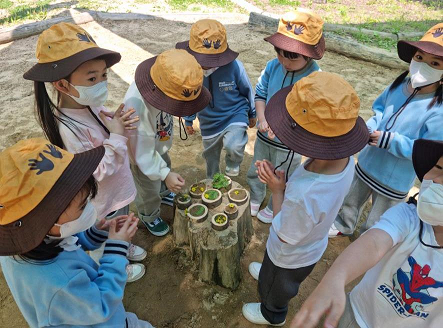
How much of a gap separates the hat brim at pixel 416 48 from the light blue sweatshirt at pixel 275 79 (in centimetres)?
66

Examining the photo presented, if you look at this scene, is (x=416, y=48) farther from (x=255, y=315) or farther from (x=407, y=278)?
(x=255, y=315)

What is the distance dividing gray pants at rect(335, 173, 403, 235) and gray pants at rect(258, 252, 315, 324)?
3.47 feet

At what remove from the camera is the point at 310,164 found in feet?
5.86

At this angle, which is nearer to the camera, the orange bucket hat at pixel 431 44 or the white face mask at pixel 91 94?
the white face mask at pixel 91 94

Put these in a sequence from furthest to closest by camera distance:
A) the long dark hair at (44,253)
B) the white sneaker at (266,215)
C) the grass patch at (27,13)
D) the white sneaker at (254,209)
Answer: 1. the grass patch at (27,13)
2. the white sneaker at (254,209)
3. the white sneaker at (266,215)
4. the long dark hair at (44,253)

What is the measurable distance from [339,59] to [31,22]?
741 cm

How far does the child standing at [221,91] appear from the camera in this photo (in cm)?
276

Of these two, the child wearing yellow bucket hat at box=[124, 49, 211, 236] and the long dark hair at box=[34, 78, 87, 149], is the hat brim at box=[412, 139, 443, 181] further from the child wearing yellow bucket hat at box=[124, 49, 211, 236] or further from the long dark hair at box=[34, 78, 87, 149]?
the long dark hair at box=[34, 78, 87, 149]

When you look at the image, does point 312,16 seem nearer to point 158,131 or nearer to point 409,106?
point 409,106

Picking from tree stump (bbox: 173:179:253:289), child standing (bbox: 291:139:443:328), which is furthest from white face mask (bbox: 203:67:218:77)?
child standing (bbox: 291:139:443:328)

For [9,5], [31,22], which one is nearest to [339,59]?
[31,22]

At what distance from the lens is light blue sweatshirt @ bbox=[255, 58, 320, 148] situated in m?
2.73

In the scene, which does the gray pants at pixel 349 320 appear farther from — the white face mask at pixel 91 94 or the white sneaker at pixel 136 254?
the white face mask at pixel 91 94

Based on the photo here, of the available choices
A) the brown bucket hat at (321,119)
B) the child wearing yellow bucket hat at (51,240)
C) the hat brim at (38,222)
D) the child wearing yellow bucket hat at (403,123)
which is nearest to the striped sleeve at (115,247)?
the child wearing yellow bucket hat at (51,240)
